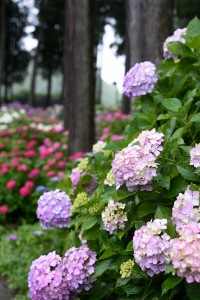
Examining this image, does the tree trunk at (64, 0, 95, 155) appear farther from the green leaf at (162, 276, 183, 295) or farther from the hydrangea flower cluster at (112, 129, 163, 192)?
the green leaf at (162, 276, 183, 295)

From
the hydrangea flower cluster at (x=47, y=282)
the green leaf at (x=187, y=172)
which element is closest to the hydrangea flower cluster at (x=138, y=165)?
the green leaf at (x=187, y=172)

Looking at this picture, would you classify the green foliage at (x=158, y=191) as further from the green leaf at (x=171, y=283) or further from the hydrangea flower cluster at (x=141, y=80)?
the hydrangea flower cluster at (x=141, y=80)

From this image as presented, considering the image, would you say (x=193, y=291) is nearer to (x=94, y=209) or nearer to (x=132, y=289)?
(x=132, y=289)

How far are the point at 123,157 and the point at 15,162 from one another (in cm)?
525

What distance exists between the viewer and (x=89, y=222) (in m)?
2.38

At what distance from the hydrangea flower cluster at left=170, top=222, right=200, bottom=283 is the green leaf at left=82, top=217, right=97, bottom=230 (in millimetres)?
714

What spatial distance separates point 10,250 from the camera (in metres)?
5.31

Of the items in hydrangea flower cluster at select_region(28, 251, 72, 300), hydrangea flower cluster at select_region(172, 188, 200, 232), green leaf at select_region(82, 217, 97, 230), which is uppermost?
hydrangea flower cluster at select_region(172, 188, 200, 232)

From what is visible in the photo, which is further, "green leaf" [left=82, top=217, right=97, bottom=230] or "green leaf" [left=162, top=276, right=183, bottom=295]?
"green leaf" [left=82, top=217, right=97, bottom=230]

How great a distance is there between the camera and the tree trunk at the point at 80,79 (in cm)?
693

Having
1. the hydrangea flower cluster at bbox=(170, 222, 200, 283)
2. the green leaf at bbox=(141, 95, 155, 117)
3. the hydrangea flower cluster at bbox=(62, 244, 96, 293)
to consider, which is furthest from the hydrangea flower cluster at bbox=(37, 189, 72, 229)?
the hydrangea flower cluster at bbox=(170, 222, 200, 283)

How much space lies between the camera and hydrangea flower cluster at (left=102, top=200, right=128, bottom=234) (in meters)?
2.19

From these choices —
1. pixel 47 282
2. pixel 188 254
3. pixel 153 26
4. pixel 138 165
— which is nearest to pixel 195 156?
pixel 138 165

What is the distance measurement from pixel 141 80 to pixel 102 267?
992 mm
